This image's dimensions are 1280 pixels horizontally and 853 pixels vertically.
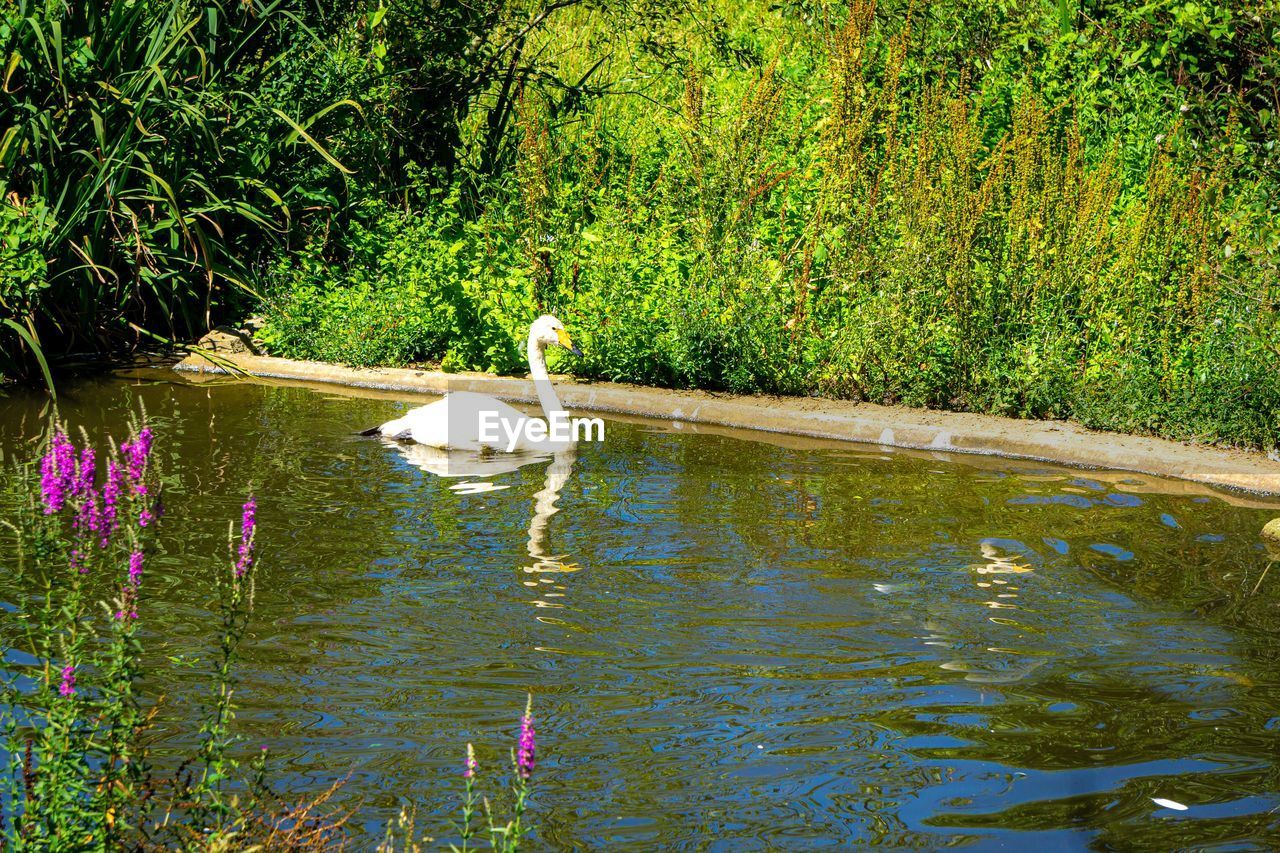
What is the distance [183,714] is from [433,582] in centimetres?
154

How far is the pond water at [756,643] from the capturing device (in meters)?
3.89

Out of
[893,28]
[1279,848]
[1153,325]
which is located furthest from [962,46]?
[1279,848]

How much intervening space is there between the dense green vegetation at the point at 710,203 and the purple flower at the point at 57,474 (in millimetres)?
6221

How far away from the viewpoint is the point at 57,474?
3275mm

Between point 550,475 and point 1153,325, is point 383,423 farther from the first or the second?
point 1153,325

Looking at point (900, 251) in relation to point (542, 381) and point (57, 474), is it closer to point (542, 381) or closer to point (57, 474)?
point (542, 381)

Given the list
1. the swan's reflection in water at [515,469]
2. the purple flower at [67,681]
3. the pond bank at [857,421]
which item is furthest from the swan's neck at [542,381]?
the purple flower at [67,681]

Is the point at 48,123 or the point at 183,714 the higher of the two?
the point at 48,123

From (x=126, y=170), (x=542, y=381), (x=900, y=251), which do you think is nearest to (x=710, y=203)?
(x=900, y=251)

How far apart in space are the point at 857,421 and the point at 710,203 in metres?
2.13

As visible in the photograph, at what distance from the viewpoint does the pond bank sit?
7641 mm

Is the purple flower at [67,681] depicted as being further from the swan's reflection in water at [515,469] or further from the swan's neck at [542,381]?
the swan's neck at [542,381]

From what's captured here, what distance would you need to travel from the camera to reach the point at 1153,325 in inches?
347

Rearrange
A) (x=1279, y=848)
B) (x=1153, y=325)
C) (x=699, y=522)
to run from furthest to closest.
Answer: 1. (x=1153, y=325)
2. (x=699, y=522)
3. (x=1279, y=848)
